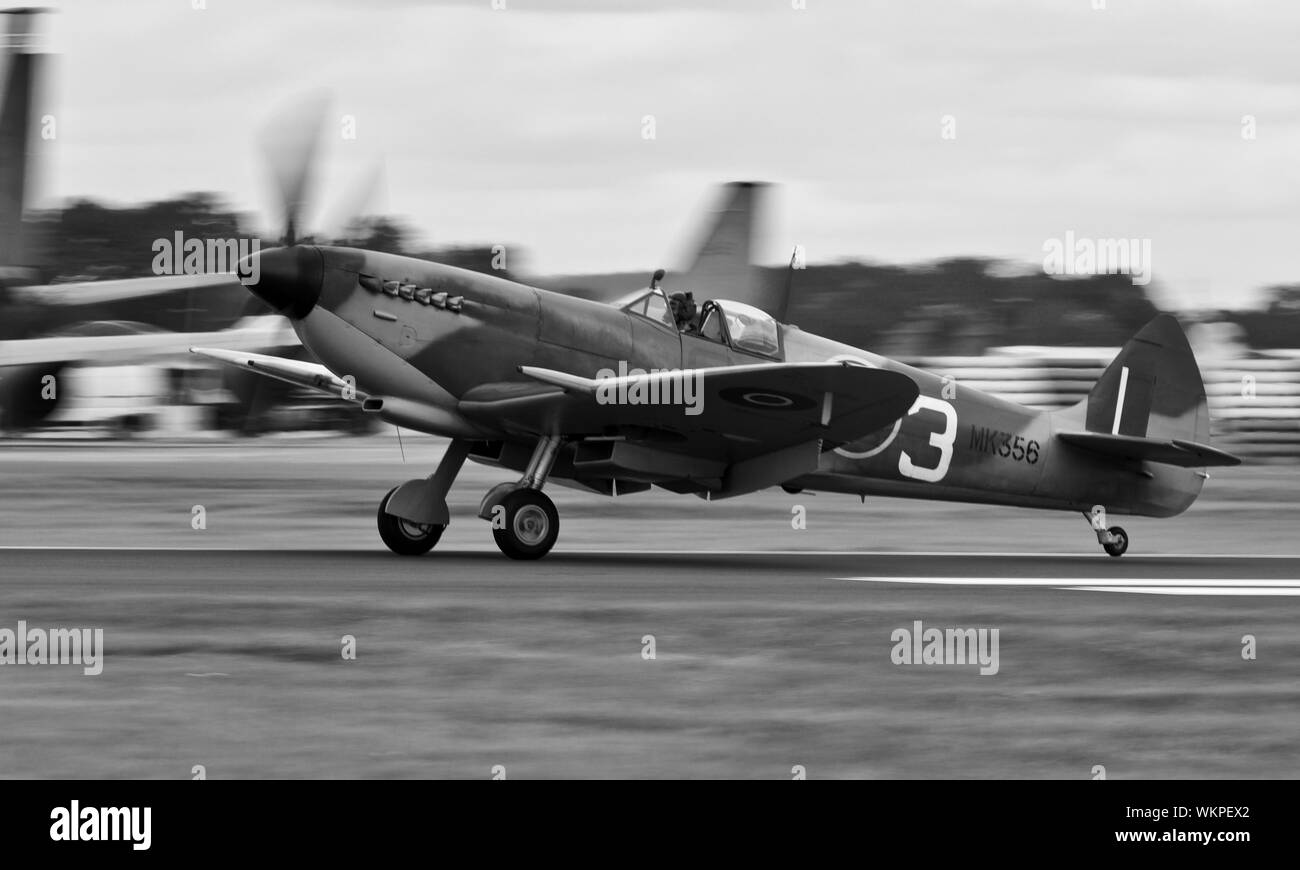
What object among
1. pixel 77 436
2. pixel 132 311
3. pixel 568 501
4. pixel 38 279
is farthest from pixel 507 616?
pixel 132 311

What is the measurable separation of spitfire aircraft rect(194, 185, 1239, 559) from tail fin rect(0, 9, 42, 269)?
16407 millimetres

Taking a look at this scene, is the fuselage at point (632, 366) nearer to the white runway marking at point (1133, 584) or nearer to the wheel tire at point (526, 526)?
the wheel tire at point (526, 526)

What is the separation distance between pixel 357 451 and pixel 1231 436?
20.1 m

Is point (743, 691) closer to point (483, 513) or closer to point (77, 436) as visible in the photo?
point (483, 513)

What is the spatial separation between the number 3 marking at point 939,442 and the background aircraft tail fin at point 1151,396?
179 cm

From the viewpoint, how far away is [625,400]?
12.3 m

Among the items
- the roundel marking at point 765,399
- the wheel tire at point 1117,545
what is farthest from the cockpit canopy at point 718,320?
the wheel tire at point 1117,545

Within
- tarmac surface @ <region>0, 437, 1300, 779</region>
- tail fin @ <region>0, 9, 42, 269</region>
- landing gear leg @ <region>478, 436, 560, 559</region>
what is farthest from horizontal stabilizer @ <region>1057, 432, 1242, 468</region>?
tail fin @ <region>0, 9, 42, 269</region>

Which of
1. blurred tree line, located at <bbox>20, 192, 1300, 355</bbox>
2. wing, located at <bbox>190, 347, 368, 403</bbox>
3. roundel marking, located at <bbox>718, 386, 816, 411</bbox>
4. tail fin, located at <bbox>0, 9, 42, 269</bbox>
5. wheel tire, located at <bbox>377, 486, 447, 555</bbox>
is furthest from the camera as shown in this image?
blurred tree line, located at <bbox>20, 192, 1300, 355</bbox>

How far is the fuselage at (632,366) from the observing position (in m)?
12.3

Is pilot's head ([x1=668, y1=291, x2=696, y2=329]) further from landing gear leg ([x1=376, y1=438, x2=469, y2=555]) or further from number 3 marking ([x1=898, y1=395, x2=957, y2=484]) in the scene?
number 3 marking ([x1=898, y1=395, x2=957, y2=484])

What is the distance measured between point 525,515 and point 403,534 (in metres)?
1.22

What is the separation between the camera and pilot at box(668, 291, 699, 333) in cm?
1337

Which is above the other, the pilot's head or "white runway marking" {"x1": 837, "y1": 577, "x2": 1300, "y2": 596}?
the pilot's head
